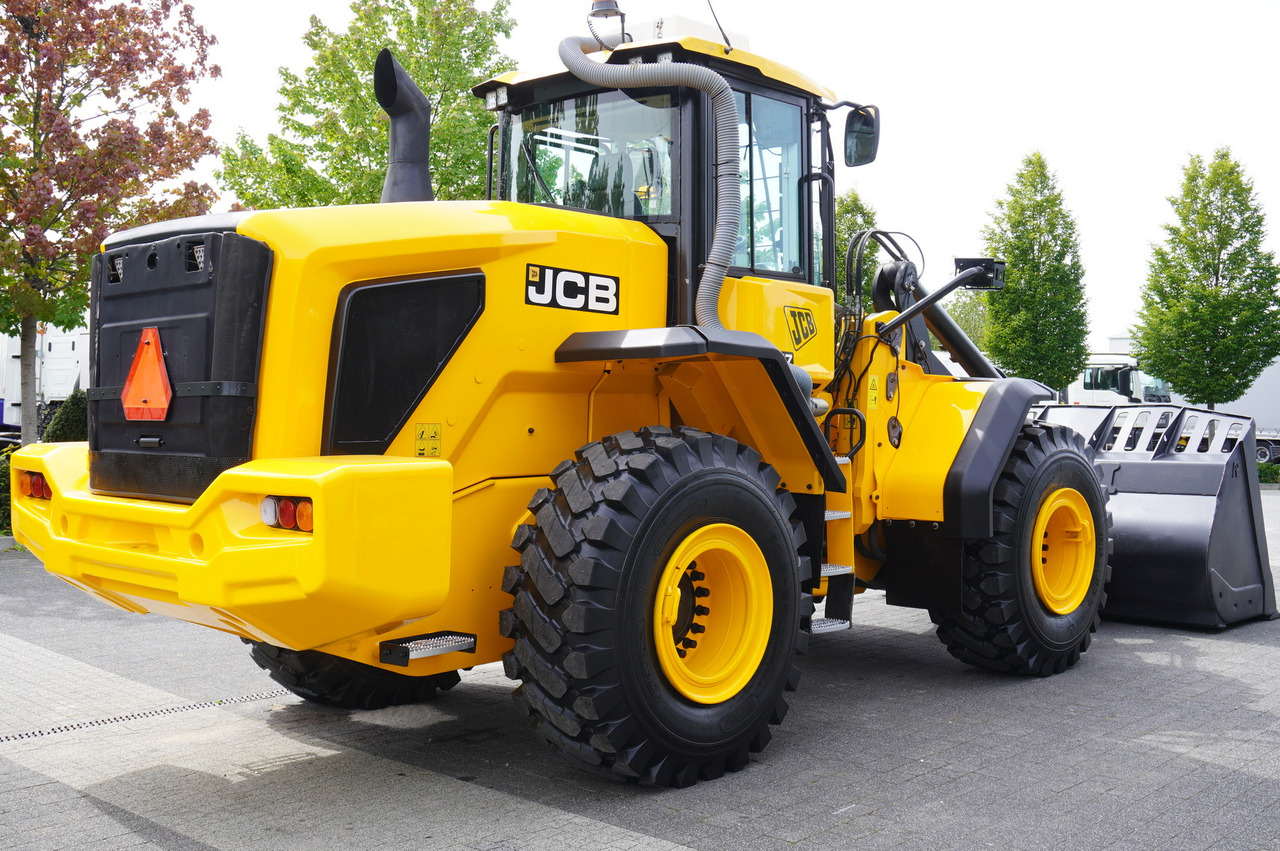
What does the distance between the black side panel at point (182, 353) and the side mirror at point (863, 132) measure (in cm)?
320

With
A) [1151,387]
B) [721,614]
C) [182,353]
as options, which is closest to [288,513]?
[182,353]

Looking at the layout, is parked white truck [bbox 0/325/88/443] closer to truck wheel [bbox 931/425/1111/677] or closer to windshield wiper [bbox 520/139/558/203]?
windshield wiper [bbox 520/139/558/203]

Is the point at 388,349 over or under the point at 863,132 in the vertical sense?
under

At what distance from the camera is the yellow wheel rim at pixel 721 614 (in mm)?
4320

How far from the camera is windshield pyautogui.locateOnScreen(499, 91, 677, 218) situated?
16.1 ft

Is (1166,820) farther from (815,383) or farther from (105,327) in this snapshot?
(105,327)

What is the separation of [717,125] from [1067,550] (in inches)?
136

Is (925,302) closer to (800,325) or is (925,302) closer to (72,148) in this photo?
(800,325)

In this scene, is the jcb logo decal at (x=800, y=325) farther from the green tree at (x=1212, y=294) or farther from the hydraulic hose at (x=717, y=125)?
the green tree at (x=1212, y=294)

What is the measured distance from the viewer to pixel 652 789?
4.13m

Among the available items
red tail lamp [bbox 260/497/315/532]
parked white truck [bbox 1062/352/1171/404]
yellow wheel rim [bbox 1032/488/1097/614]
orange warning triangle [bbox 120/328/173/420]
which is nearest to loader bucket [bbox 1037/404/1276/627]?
yellow wheel rim [bbox 1032/488/1097/614]

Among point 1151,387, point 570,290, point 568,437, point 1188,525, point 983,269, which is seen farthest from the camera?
point 1151,387

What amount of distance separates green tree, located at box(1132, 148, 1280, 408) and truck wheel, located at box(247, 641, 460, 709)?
95.7 ft

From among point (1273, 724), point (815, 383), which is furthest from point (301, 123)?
point (1273, 724)
